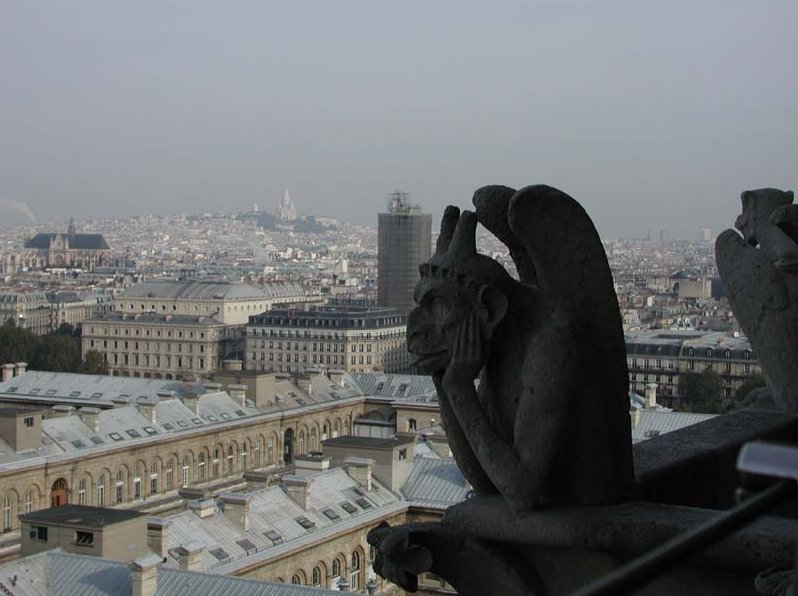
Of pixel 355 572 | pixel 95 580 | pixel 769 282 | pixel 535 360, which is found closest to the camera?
pixel 535 360

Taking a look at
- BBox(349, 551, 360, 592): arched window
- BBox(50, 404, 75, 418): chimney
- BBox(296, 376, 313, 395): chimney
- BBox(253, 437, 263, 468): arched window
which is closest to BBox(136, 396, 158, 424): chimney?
BBox(50, 404, 75, 418): chimney

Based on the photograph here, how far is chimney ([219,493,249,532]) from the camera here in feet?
71.2

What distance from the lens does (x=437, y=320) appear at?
3.37m

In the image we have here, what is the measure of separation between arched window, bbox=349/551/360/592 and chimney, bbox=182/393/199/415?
12.8m

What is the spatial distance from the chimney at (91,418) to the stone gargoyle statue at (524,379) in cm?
2949

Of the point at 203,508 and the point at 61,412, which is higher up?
the point at 203,508

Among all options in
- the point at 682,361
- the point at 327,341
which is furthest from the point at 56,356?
the point at 682,361

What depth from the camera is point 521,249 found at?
361 cm

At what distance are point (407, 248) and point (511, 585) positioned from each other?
360 feet

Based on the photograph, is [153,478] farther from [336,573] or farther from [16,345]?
[16,345]

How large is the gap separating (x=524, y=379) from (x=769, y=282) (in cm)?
159

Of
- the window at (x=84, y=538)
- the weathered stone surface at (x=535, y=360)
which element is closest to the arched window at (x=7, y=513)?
the window at (x=84, y=538)

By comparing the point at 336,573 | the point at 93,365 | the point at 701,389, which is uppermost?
the point at 336,573

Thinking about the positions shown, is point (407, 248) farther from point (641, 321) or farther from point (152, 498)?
point (152, 498)
